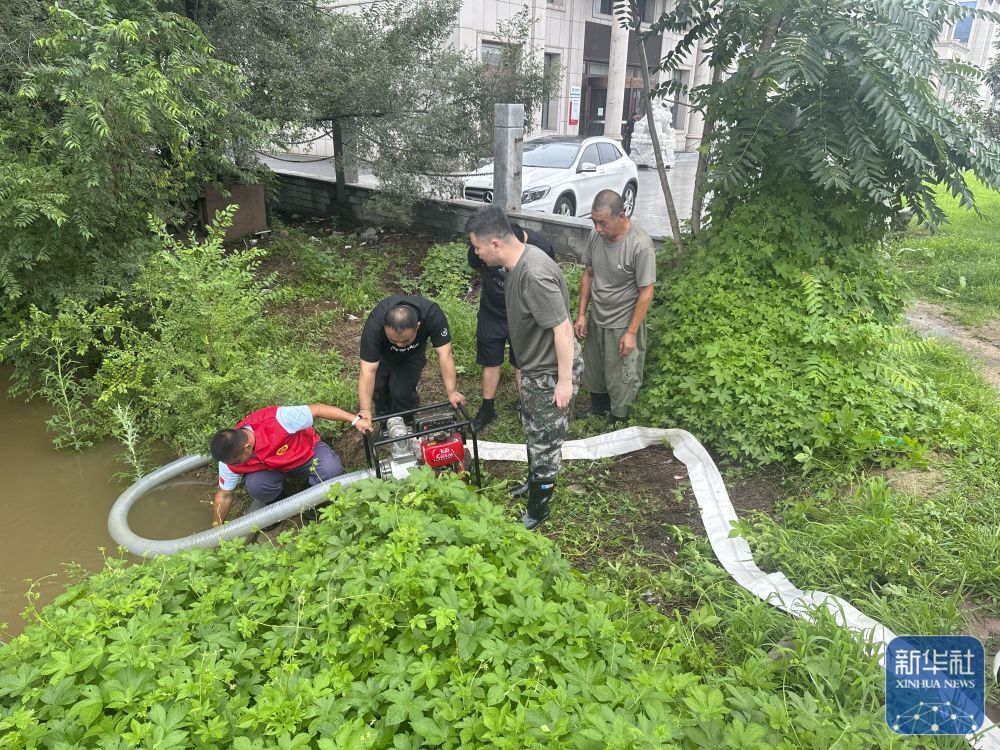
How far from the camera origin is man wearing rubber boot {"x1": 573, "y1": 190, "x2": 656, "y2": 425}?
4.21 meters

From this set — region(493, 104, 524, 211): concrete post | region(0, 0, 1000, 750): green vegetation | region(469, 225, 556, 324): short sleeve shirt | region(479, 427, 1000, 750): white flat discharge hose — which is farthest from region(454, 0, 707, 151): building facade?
region(479, 427, 1000, 750): white flat discharge hose

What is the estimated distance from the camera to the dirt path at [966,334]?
566 centimetres

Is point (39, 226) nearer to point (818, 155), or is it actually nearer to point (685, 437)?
point (685, 437)

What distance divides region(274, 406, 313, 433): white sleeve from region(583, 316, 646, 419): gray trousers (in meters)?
2.10

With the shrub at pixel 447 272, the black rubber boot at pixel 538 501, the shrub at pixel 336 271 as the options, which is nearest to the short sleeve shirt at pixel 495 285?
the black rubber boot at pixel 538 501

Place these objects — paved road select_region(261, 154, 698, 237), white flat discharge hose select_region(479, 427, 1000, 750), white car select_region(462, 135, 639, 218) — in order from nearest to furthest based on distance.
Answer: white flat discharge hose select_region(479, 427, 1000, 750) < white car select_region(462, 135, 639, 218) < paved road select_region(261, 154, 698, 237)

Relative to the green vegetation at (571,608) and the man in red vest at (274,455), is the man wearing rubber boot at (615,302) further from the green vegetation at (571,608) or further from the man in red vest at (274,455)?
the man in red vest at (274,455)

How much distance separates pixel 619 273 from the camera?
171 inches

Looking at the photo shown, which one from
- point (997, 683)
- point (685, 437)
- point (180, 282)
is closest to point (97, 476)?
point (180, 282)

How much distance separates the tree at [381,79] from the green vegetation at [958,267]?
5.56 meters

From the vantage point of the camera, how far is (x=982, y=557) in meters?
3.08

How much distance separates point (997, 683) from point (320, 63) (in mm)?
8591

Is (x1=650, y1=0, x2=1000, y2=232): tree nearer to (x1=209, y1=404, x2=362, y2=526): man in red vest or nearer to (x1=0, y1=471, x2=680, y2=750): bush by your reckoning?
(x1=0, y1=471, x2=680, y2=750): bush

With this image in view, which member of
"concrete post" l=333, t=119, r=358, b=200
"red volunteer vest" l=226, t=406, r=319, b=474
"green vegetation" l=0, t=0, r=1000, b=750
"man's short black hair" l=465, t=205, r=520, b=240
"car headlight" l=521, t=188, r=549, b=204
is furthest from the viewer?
"car headlight" l=521, t=188, r=549, b=204
